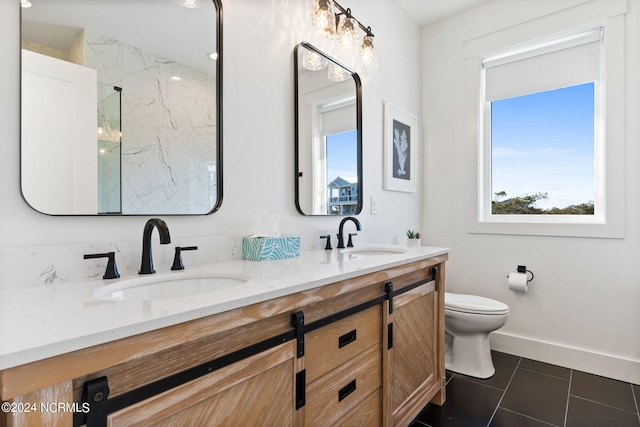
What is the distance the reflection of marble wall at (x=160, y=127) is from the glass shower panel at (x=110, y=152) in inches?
0.6

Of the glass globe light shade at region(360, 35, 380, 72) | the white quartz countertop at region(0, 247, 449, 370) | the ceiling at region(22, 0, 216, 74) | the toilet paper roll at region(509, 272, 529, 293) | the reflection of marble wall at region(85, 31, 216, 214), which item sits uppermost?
Answer: the glass globe light shade at region(360, 35, 380, 72)

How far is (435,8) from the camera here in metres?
2.67

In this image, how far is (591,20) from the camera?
7.28 ft

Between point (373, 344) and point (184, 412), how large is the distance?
2.51 feet

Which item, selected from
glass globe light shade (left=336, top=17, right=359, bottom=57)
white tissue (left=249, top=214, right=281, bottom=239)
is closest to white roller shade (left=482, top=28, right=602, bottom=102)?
glass globe light shade (left=336, top=17, right=359, bottom=57)

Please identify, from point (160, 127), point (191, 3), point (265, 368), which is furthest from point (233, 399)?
point (191, 3)

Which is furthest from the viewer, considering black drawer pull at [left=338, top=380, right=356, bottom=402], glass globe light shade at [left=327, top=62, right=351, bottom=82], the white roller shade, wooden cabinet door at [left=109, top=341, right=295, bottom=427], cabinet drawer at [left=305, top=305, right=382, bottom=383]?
the white roller shade

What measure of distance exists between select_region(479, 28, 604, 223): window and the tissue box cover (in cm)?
194

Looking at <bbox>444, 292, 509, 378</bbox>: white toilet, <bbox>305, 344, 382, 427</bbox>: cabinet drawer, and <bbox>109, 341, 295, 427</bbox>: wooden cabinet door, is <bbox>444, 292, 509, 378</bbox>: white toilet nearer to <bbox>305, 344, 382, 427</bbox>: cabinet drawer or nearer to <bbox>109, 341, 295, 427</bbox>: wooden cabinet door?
<bbox>305, 344, 382, 427</bbox>: cabinet drawer

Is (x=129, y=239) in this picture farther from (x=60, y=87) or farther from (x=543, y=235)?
(x=543, y=235)

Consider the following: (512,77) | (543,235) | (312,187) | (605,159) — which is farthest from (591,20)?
(312,187)

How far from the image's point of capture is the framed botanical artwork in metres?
2.41

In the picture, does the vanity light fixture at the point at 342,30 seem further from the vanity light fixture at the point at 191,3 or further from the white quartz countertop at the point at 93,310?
the white quartz countertop at the point at 93,310

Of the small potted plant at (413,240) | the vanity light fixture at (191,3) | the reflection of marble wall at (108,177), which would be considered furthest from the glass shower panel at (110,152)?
the small potted plant at (413,240)
